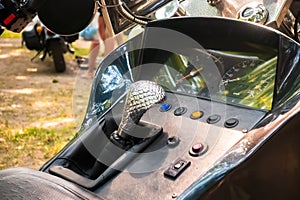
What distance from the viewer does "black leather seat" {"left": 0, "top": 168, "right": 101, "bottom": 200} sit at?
2.00 feet

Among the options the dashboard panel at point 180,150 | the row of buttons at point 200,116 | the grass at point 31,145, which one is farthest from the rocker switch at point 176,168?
the grass at point 31,145

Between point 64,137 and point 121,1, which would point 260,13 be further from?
point 64,137

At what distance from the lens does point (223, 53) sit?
0.88m

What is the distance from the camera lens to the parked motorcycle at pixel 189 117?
2.13 feet

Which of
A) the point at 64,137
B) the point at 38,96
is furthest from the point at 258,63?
the point at 38,96

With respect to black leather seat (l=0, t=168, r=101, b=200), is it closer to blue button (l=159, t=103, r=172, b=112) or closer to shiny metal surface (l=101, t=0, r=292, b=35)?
blue button (l=159, t=103, r=172, b=112)

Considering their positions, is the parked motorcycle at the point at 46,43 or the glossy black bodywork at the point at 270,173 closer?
the glossy black bodywork at the point at 270,173

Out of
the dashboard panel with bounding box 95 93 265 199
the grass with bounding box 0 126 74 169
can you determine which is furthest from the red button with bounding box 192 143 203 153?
the grass with bounding box 0 126 74 169

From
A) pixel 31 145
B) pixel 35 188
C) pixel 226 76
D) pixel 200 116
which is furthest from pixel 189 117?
pixel 31 145

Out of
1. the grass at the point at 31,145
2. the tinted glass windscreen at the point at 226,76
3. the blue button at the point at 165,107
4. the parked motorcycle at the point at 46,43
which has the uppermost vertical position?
the tinted glass windscreen at the point at 226,76

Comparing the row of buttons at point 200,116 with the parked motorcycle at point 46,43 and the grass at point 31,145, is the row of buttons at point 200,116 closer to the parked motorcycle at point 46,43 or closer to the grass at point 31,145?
the grass at point 31,145

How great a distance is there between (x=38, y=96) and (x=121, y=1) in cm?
306

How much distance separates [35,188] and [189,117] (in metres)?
0.32

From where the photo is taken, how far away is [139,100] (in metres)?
0.77
